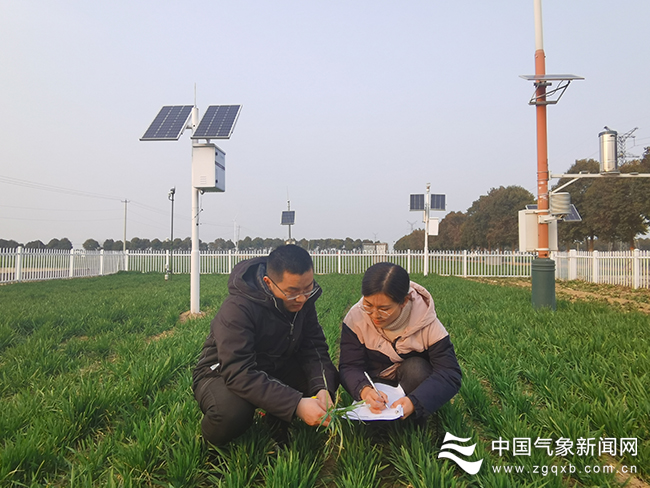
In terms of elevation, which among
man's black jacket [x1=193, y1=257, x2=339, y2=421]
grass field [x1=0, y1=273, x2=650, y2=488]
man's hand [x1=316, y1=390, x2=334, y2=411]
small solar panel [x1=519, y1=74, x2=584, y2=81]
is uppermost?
small solar panel [x1=519, y1=74, x2=584, y2=81]

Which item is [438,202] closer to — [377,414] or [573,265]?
[573,265]

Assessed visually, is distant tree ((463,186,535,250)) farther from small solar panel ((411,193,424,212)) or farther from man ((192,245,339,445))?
man ((192,245,339,445))

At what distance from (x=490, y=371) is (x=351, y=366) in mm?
1568

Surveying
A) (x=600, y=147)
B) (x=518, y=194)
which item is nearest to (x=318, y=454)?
(x=600, y=147)

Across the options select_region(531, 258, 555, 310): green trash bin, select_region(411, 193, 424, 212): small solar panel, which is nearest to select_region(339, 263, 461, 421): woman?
select_region(531, 258, 555, 310): green trash bin

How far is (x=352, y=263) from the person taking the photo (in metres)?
22.8

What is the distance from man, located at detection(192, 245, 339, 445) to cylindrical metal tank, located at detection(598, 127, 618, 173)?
9.35 m

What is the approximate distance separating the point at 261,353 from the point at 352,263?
20486mm

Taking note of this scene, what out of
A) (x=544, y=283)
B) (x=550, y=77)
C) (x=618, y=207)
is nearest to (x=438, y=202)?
(x=618, y=207)

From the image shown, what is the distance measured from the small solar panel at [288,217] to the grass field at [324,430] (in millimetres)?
20406

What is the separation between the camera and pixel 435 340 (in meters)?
2.46

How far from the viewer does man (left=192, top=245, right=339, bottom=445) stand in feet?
6.73

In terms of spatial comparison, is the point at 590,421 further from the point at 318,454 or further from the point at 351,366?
the point at 318,454

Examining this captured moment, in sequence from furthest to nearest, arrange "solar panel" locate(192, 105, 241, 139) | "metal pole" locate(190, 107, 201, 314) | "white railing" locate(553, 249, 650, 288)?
"white railing" locate(553, 249, 650, 288) < "solar panel" locate(192, 105, 241, 139) < "metal pole" locate(190, 107, 201, 314)
